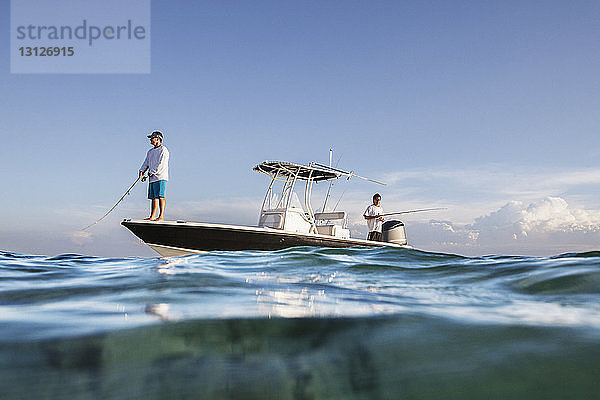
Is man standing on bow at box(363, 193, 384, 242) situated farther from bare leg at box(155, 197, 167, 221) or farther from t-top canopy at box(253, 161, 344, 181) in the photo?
bare leg at box(155, 197, 167, 221)

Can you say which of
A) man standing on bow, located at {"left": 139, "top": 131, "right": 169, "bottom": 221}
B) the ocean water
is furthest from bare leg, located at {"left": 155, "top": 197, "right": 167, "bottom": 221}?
the ocean water

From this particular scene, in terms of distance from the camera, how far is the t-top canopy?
13.0 m

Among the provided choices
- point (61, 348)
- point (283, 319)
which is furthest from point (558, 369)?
point (61, 348)

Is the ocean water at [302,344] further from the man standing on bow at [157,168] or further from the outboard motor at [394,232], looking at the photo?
the outboard motor at [394,232]

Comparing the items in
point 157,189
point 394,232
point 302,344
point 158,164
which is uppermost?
point 158,164

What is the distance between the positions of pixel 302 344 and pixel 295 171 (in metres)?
12.2

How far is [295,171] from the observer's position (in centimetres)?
1334

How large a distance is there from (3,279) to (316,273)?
2.11m

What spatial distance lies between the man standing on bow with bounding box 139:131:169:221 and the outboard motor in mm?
6726

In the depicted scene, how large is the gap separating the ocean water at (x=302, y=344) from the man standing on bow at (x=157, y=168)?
781 centimetres

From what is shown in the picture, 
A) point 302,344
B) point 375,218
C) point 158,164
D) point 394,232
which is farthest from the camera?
point 394,232

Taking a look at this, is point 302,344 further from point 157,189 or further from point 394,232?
point 394,232

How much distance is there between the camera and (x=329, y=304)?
5.68 ft

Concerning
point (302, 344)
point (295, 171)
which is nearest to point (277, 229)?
point (295, 171)
